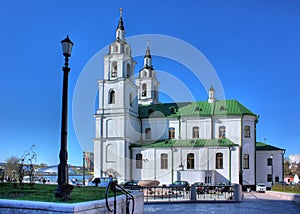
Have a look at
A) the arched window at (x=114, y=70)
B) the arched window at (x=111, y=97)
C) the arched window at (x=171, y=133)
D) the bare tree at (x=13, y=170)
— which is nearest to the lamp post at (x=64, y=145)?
the bare tree at (x=13, y=170)

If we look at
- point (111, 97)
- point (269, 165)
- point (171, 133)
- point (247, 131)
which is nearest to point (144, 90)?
point (111, 97)

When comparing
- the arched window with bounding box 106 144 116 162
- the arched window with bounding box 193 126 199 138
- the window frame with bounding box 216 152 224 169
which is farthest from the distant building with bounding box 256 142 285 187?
the arched window with bounding box 106 144 116 162

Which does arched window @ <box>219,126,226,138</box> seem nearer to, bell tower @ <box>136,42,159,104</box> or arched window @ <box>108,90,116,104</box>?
arched window @ <box>108,90,116,104</box>

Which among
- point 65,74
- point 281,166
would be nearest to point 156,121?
point 281,166

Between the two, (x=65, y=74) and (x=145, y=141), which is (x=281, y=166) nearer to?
(x=145, y=141)

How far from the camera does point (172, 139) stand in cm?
5131

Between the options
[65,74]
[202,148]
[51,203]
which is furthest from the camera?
[202,148]

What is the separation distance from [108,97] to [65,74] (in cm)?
4028

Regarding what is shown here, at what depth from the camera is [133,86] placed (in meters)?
53.2

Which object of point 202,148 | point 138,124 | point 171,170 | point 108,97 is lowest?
point 171,170

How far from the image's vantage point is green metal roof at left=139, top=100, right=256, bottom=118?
49875mm

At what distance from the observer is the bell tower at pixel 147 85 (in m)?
64.0

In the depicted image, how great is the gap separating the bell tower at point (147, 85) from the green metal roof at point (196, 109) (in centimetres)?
852

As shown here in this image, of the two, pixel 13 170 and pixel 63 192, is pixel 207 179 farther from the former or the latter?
pixel 63 192
